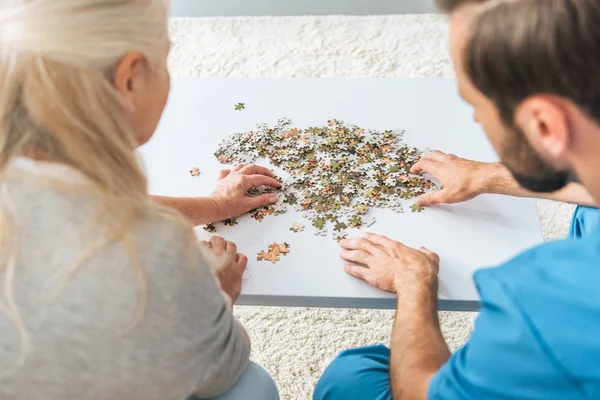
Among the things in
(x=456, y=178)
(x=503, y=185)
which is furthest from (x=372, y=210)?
(x=503, y=185)

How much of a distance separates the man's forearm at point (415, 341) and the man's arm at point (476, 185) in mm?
249

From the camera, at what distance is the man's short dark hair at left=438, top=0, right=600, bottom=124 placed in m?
0.79

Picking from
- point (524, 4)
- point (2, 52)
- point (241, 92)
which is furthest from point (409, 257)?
point (2, 52)

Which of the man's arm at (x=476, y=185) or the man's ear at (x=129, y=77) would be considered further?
the man's arm at (x=476, y=185)

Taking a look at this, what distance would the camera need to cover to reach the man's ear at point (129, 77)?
0.94 meters

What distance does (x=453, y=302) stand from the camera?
1288mm

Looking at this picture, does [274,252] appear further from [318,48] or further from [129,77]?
[318,48]

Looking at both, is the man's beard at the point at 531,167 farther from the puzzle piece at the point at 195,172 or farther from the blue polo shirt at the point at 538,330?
the puzzle piece at the point at 195,172

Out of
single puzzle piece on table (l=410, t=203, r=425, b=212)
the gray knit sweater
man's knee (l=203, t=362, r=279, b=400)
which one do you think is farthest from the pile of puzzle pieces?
the gray knit sweater

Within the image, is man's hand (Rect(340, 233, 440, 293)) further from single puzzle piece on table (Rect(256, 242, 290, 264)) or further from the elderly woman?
the elderly woman

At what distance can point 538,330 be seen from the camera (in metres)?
0.87

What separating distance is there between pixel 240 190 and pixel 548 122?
0.75 metres

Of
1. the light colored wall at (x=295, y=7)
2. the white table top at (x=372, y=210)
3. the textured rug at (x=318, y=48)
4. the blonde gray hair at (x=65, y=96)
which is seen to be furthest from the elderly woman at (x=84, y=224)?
the light colored wall at (x=295, y=7)

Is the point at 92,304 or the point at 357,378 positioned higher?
the point at 92,304
